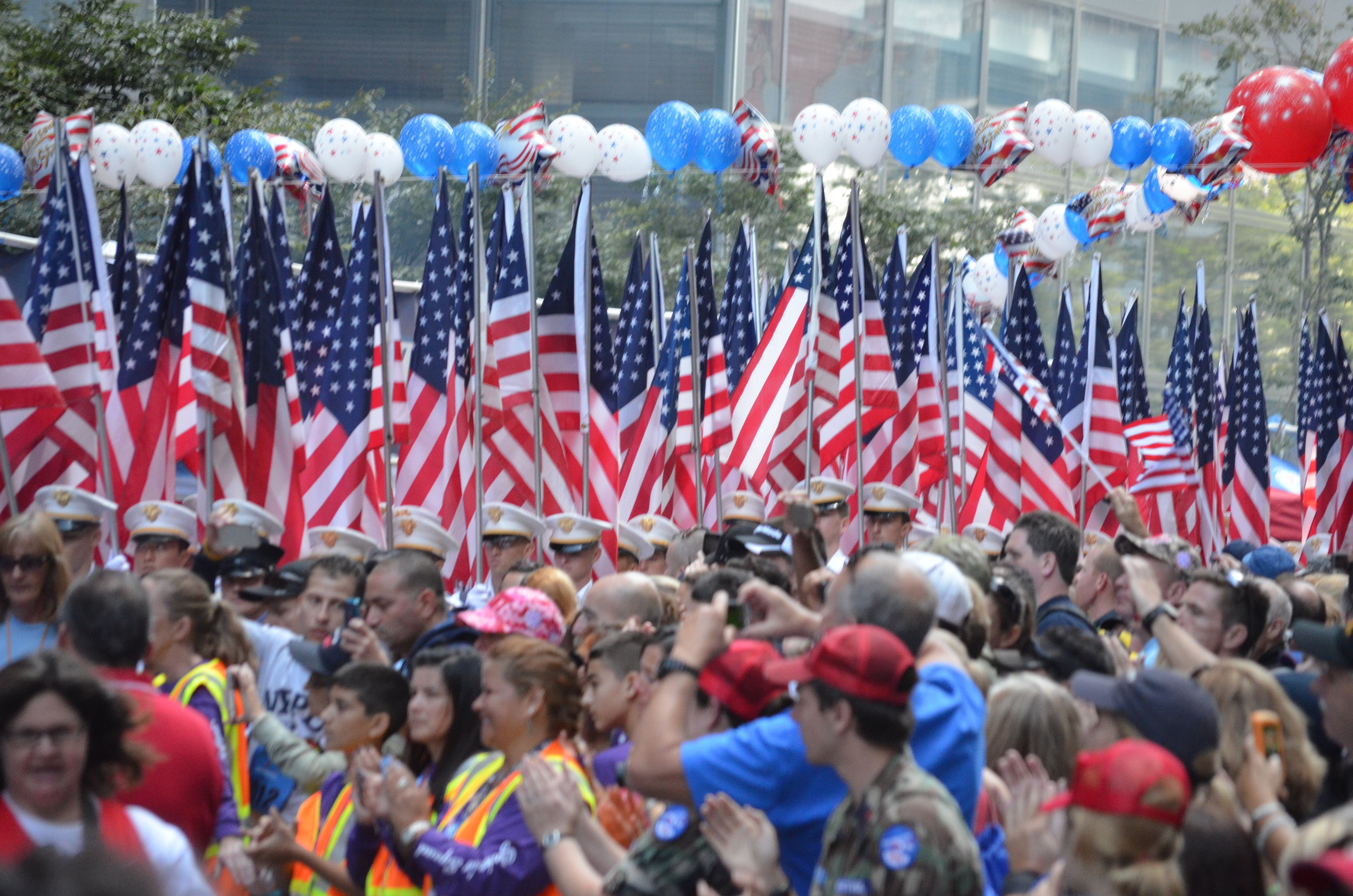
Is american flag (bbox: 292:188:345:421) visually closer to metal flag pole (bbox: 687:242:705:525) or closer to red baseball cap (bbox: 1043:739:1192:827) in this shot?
metal flag pole (bbox: 687:242:705:525)

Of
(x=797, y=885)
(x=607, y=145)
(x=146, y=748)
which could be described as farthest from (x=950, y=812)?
(x=607, y=145)

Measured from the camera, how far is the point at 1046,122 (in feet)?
56.6

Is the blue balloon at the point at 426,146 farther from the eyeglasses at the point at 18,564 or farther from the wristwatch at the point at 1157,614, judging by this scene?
the wristwatch at the point at 1157,614

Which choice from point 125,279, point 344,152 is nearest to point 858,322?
point 125,279

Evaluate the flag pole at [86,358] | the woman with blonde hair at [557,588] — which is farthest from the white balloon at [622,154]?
the woman with blonde hair at [557,588]

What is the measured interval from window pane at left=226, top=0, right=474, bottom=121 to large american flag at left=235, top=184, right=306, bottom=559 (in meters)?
20.9

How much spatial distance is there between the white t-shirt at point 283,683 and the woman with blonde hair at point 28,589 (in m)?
0.81

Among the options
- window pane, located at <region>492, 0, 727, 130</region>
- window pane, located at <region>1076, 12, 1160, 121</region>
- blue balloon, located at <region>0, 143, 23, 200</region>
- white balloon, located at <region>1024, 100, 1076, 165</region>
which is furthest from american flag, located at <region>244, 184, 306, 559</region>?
window pane, located at <region>1076, 12, 1160, 121</region>

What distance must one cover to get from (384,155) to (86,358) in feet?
23.6

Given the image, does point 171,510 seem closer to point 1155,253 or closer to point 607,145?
point 607,145

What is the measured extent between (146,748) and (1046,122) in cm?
1499

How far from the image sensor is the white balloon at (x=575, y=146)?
53.9ft

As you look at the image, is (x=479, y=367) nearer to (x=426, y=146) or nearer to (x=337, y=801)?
(x=337, y=801)

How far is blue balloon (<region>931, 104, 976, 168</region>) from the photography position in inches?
666
